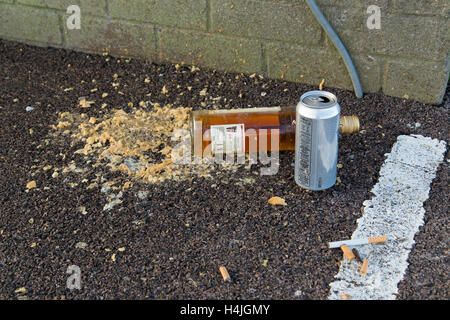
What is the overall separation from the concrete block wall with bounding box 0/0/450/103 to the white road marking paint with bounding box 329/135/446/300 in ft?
1.63

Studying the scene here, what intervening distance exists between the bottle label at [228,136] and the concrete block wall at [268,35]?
3.12 feet

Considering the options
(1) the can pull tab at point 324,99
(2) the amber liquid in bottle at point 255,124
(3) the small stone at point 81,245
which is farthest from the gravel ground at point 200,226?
(1) the can pull tab at point 324,99

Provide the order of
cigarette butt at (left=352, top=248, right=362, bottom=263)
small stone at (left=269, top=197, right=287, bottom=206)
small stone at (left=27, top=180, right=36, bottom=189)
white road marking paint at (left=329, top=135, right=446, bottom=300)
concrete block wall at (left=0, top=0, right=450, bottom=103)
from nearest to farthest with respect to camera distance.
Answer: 1. white road marking paint at (left=329, top=135, right=446, bottom=300)
2. cigarette butt at (left=352, top=248, right=362, bottom=263)
3. small stone at (left=269, top=197, right=287, bottom=206)
4. small stone at (left=27, top=180, right=36, bottom=189)
5. concrete block wall at (left=0, top=0, right=450, bottom=103)

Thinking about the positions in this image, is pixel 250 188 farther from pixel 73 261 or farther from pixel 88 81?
pixel 88 81

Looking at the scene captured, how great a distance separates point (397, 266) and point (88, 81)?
8.10ft

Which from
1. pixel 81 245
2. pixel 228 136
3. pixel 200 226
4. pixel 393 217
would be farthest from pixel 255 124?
pixel 81 245

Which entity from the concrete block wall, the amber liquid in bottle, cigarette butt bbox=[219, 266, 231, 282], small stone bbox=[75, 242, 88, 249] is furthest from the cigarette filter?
the concrete block wall

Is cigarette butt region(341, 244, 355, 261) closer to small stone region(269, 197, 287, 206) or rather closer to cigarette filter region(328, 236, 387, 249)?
cigarette filter region(328, 236, 387, 249)

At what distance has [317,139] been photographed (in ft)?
7.81

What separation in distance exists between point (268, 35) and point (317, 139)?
4.17ft

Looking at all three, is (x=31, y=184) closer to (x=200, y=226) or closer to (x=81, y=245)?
(x=81, y=245)

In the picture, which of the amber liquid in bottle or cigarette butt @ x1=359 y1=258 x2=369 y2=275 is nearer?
cigarette butt @ x1=359 y1=258 x2=369 y2=275

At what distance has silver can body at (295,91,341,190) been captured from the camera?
7.66ft

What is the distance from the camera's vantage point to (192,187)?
8.62ft
